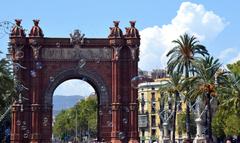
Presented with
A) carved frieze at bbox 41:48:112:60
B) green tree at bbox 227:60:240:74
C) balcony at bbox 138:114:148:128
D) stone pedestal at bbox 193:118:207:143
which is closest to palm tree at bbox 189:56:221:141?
stone pedestal at bbox 193:118:207:143

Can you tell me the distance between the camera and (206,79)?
61.6 metres

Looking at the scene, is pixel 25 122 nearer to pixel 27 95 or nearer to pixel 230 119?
pixel 27 95

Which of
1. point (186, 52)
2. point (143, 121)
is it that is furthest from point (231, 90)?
point (143, 121)

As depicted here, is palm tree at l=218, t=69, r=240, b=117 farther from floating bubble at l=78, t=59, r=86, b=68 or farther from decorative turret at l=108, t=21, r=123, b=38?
floating bubble at l=78, t=59, r=86, b=68

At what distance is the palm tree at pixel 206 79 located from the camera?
198ft

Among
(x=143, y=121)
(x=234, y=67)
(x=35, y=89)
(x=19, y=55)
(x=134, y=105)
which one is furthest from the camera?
(x=143, y=121)

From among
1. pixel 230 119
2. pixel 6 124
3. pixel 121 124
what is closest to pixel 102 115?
pixel 121 124

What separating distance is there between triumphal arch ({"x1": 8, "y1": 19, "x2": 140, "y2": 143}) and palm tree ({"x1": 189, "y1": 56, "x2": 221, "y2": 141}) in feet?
58.6

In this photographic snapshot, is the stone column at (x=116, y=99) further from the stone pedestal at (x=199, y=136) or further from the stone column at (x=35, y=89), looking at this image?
the stone pedestal at (x=199, y=136)

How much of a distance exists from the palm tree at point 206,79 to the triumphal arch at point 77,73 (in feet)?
58.6

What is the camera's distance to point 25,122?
8000 centimetres

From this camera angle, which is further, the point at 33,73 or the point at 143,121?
the point at 143,121

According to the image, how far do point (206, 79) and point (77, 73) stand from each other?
81.1 ft

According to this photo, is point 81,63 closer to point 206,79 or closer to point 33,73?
point 33,73
